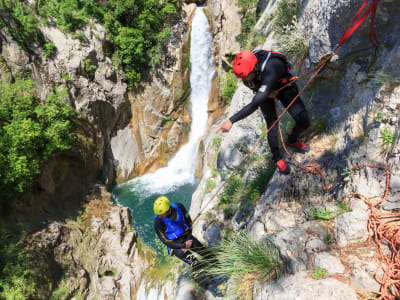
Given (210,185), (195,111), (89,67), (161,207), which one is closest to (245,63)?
(161,207)

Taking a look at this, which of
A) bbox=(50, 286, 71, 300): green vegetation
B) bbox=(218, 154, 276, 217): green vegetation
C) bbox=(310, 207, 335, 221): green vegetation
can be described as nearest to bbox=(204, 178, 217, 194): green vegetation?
bbox=(218, 154, 276, 217): green vegetation

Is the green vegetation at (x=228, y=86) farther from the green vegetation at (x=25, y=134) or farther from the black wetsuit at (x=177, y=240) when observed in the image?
the black wetsuit at (x=177, y=240)

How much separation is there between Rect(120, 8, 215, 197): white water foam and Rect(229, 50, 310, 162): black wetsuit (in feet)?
27.0

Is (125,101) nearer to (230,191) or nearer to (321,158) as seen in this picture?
(230,191)

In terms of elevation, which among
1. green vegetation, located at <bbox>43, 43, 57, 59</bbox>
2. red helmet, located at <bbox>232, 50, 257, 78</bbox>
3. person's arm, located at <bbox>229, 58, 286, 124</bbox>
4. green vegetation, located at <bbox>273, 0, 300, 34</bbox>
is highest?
green vegetation, located at <bbox>43, 43, 57, 59</bbox>

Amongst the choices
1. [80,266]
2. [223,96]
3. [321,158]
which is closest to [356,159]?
[321,158]

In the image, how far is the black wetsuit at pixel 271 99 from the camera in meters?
Result: 2.56

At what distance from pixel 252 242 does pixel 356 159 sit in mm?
1591

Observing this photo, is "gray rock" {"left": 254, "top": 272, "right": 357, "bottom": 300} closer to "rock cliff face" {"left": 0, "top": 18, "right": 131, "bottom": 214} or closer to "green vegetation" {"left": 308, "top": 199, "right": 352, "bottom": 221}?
"green vegetation" {"left": 308, "top": 199, "right": 352, "bottom": 221}

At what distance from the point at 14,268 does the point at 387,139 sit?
862 cm

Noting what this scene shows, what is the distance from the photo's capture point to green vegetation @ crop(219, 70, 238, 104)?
11166 millimetres

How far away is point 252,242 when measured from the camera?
8.55 ft

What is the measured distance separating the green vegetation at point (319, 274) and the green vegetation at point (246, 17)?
10489 millimetres

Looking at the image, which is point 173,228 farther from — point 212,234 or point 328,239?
point 328,239
